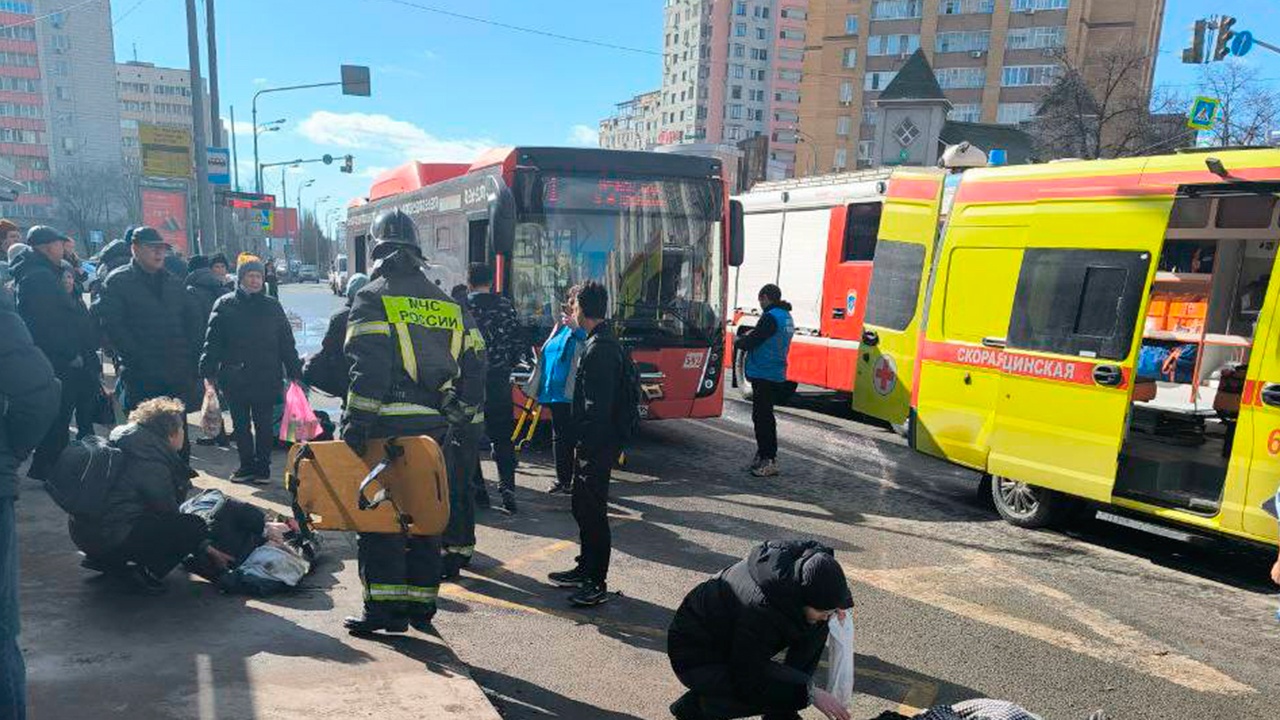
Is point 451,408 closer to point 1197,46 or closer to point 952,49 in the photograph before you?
point 1197,46

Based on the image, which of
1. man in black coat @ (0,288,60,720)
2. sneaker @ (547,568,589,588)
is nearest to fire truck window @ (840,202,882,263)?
sneaker @ (547,568,589,588)

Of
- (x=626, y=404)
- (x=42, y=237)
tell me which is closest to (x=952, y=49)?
(x=626, y=404)

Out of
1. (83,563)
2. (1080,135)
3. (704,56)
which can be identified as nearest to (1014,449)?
(83,563)

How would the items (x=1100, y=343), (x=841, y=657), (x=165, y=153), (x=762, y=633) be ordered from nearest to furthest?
(x=762, y=633)
(x=841, y=657)
(x=1100, y=343)
(x=165, y=153)

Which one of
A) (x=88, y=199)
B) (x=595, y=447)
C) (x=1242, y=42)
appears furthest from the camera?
(x=88, y=199)

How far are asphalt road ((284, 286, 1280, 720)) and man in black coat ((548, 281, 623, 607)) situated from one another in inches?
10.1

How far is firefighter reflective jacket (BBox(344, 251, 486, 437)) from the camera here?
3750 mm

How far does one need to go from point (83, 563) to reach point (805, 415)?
9244 mm

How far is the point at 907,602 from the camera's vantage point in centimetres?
481

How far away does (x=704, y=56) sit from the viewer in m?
100

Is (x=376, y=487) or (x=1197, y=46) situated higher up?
(x=1197, y=46)

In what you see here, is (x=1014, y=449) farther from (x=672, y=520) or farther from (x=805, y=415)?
(x=805, y=415)

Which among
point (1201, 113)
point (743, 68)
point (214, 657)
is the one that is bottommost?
point (214, 657)

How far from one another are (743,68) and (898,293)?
9901cm
